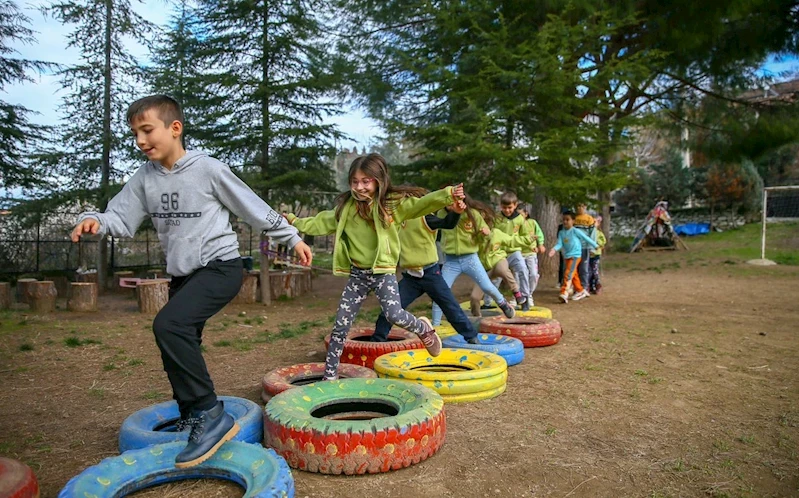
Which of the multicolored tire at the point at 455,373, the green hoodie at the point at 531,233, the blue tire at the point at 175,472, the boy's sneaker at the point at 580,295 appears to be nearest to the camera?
the blue tire at the point at 175,472

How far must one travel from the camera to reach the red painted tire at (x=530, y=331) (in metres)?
6.44

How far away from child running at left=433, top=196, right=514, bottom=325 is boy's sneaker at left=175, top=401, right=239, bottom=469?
13.0 feet

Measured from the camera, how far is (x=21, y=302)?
1150 centimetres

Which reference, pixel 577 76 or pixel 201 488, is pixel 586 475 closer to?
pixel 201 488

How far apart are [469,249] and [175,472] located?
435 cm

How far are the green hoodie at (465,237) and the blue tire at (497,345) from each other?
105 cm

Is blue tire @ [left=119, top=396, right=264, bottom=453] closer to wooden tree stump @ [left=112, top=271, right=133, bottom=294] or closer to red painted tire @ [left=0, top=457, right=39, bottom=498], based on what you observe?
red painted tire @ [left=0, top=457, right=39, bottom=498]

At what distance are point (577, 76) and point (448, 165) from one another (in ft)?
8.29

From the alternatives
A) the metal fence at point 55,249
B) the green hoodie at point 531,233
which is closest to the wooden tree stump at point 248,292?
the metal fence at point 55,249

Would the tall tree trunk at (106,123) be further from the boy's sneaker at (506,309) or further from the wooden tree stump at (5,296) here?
the boy's sneaker at (506,309)

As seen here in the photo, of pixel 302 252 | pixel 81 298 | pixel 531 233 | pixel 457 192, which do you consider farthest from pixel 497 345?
pixel 81 298

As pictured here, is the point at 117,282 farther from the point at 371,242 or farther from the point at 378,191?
the point at 378,191

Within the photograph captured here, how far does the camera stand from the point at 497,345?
5543 mm

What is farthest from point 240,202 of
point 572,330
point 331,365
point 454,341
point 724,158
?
point 724,158
